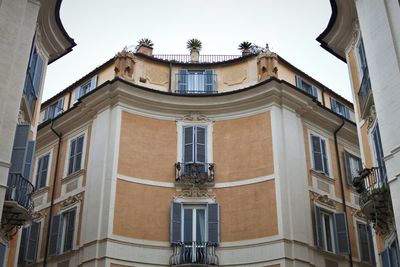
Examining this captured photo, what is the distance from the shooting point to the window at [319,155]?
2611 cm

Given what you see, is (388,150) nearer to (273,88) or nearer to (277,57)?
(273,88)

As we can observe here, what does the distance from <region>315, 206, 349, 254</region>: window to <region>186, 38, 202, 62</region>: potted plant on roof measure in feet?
34.7

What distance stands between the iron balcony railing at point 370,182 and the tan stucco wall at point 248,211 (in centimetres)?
559

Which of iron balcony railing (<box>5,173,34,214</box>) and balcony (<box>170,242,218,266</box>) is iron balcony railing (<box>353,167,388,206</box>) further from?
iron balcony railing (<box>5,173,34,214</box>)

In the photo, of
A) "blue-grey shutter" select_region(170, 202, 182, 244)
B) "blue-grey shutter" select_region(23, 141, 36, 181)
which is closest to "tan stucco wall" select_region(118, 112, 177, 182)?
"blue-grey shutter" select_region(170, 202, 182, 244)

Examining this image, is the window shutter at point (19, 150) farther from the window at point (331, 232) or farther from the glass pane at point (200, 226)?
the window at point (331, 232)

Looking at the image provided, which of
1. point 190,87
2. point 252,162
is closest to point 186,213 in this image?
point 252,162

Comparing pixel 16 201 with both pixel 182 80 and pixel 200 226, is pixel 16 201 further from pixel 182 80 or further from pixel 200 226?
pixel 182 80

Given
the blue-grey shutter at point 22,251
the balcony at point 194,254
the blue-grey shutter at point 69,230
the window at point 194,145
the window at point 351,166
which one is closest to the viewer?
the balcony at point 194,254

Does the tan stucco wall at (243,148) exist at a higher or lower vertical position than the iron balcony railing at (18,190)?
higher

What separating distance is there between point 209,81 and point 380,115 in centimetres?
1251

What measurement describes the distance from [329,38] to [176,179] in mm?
8577

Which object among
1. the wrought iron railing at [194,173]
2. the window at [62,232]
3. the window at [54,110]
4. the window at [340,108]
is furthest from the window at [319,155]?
the window at [54,110]

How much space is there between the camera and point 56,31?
21516 mm
